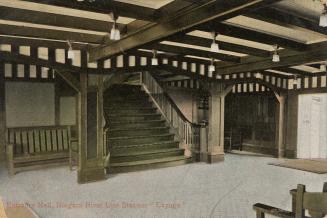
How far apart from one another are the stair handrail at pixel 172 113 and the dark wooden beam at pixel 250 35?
420 centimetres

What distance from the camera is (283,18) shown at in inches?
146

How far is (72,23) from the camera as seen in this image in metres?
4.17

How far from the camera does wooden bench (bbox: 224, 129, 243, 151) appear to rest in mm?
11008

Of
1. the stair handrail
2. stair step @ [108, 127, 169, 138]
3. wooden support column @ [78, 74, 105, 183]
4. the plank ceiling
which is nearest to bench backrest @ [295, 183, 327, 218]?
the plank ceiling

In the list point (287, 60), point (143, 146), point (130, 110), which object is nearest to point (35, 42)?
point (143, 146)

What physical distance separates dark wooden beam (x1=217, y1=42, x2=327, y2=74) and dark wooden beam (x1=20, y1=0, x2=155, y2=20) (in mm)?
3356

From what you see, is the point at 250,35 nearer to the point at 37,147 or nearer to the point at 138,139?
the point at 138,139

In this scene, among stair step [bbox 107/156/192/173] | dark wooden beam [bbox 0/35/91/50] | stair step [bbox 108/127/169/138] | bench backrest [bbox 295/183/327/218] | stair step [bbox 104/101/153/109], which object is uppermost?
dark wooden beam [bbox 0/35/91/50]

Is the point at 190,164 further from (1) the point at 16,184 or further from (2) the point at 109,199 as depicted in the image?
(1) the point at 16,184

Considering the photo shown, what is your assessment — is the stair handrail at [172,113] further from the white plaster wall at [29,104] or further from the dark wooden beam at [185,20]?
the dark wooden beam at [185,20]

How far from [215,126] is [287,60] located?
3170 millimetres

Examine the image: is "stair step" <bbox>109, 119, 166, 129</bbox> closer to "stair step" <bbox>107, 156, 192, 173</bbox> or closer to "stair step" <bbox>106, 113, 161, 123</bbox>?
"stair step" <bbox>106, 113, 161, 123</bbox>

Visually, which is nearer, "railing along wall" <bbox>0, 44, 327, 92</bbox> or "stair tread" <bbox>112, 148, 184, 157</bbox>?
"railing along wall" <bbox>0, 44, 327, 92</bbox>

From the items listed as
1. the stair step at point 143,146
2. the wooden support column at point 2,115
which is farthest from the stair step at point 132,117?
the wooden support column at point 2,115
